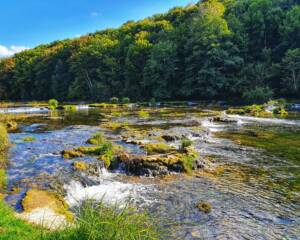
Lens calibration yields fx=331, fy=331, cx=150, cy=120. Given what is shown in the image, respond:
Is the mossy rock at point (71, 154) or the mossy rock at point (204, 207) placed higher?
the mossy rock at point (71, 154)

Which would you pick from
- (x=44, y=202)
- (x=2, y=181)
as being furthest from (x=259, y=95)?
(x=44, y=202)

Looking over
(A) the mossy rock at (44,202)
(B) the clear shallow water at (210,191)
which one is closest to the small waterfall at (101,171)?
(B) the clear shallow water at (210,191)

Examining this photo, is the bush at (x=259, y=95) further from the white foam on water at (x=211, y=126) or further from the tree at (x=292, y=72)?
the white foam on water at (x=211, y=126)

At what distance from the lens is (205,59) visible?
72125mm

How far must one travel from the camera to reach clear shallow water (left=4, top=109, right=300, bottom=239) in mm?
10516

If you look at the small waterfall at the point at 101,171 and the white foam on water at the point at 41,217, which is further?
the small waterfall at the point at 101,171

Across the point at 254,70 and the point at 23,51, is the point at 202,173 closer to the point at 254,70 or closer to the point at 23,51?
the point at 254,70

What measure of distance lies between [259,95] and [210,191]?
48.5 meters

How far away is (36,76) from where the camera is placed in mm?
114500

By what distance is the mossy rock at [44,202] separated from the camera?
11328 mm

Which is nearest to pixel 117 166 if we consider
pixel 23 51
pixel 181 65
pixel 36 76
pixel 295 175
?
pixel 295 175

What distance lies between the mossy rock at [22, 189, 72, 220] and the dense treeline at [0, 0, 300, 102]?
51.9m

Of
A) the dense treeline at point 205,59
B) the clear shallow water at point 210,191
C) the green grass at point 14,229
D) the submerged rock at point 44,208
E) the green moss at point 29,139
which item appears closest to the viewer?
the green grass at point 14,229

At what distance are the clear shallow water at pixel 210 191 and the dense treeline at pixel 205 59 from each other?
43.4 meters
